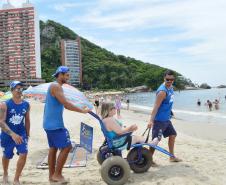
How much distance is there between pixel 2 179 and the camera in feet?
19.0

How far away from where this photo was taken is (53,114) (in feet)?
17.3

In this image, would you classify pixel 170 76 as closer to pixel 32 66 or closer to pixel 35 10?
pixel 32 66

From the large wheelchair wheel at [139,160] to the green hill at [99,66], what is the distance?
12225 centimetres

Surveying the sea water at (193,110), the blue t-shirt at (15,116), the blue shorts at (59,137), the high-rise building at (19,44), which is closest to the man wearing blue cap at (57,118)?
the blue shorts at (59,137)

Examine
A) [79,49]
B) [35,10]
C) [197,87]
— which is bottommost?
[197,87]

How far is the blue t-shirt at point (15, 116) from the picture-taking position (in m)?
5.25

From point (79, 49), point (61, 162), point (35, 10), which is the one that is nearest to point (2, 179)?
point (61, 162)

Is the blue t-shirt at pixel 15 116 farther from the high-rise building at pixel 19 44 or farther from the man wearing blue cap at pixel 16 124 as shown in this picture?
the high-rise building at pixel 19 44

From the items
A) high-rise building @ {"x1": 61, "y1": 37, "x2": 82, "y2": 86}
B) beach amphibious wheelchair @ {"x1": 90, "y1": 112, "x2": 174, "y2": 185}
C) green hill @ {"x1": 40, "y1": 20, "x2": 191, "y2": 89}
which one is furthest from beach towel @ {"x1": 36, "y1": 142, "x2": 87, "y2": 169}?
high-rise building @ {"x1": 61, "y1": 37, "x2": 82, "y2": 86}

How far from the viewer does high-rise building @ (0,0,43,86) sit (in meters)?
127

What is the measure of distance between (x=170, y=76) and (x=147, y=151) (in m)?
1.31

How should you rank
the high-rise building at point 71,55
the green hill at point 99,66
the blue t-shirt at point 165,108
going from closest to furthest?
the blue t-shirt at point 165,108
the green hill at point 99,66
the high-rise building at point 71,55

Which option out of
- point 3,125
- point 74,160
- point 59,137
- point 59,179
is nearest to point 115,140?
point 59,137

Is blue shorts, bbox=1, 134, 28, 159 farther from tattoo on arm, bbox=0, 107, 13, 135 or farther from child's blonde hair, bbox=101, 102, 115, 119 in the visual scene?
child's blonde hair, bbox=101, 102, 115, 119
